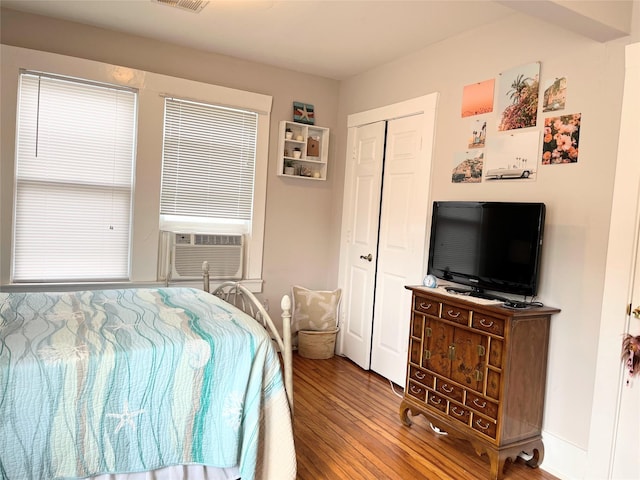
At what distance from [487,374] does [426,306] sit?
1.82ft

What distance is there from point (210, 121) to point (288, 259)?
1394mm

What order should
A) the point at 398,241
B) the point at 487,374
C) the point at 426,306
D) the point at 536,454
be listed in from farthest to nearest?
the point at 398,241, the point at 426,306, the point at 536,454, the point at 487,374

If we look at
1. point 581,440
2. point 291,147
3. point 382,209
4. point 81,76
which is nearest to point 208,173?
point 291,147

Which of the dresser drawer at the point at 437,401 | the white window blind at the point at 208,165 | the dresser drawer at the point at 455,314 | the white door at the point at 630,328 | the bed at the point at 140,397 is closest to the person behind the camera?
the bed at the point at 140,397

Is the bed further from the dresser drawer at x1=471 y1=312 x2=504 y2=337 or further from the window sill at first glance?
the window sill

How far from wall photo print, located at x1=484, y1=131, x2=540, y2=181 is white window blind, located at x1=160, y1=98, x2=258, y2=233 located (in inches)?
80.9

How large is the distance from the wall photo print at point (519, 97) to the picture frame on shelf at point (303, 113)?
6.15 ft

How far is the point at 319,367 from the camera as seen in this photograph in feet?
13.2

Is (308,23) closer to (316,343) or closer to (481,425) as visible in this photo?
(316,343)

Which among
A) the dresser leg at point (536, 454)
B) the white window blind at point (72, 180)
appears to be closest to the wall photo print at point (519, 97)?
the dresser leg at point (536, 454)

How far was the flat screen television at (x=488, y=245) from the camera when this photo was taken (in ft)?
8.14

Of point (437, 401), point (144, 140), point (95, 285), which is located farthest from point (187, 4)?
point (437, 401)

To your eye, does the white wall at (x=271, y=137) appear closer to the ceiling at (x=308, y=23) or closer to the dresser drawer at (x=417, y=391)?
the ceiling at (x=308, y=23)

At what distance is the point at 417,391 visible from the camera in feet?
9.58
